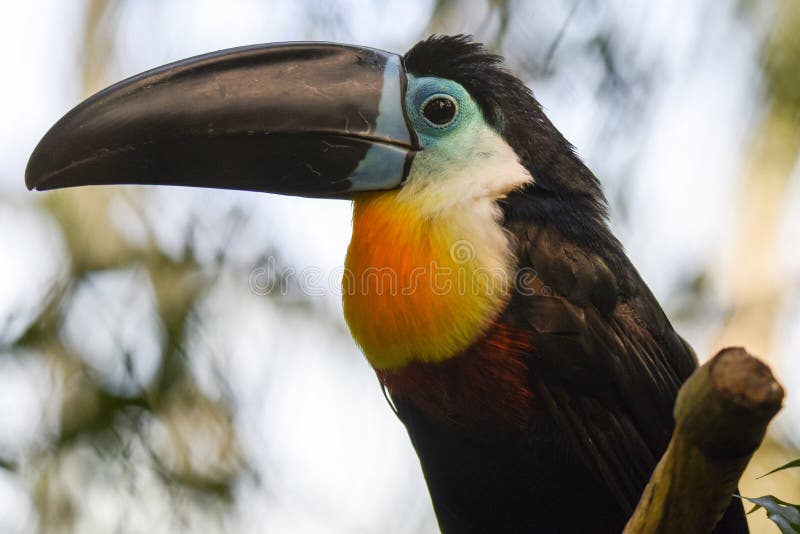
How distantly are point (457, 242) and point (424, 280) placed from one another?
16 cm

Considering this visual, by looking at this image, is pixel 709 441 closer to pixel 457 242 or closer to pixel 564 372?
pixel 564 372

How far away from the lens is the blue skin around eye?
11.1 feet

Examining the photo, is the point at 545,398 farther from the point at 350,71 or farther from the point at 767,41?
the point at 767,41

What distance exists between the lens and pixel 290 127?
11.0 feet

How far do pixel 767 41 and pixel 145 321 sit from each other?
3.48 meters

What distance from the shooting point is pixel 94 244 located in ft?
17.5

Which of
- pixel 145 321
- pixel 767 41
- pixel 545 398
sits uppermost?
pixel 767 41

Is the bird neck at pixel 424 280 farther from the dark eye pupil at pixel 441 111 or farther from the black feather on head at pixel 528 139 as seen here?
the dark eye pupil at pixel 441 111

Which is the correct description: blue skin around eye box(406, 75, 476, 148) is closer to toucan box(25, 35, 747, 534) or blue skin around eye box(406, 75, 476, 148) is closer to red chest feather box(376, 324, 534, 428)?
toucan box(25, 35, 747, 534)

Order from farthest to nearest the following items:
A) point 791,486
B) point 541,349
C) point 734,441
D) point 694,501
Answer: point 791,486 → point 541,349 → point 694,501 → point 734,441

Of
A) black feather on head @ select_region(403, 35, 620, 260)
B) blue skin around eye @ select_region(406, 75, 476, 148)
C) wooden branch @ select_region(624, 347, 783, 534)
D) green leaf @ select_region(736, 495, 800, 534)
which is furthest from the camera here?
blue skin around eye @ select_region(406, 75, 476, 148)

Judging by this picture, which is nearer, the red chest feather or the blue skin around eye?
the red chest feather

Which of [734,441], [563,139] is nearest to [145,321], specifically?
[563,139]

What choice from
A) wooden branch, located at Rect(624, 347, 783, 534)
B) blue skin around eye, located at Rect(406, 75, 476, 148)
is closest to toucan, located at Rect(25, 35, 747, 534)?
blue skin around eye, located at Rect(406, 75, 476, 148)
